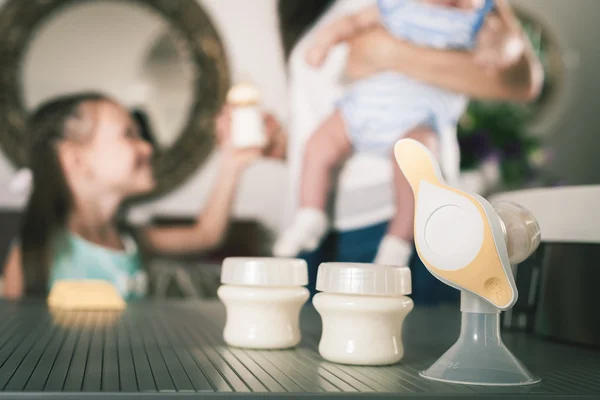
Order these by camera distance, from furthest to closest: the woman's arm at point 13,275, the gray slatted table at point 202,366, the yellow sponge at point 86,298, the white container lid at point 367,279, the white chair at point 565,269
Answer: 1. the woman's arm at point 13,275
2. the yellow sponge at point 86,298
3. the white chair at point 565,269
4. the white container lid at point 367,279
5. the gray slatted table at point 202,366

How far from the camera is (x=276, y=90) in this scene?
6.37ft

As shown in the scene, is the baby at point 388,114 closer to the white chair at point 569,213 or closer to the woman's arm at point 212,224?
the woman's arm at point 212,224

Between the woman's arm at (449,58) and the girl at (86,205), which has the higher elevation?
the woman's arm at (449,58)

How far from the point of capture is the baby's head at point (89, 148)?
72.2 inches

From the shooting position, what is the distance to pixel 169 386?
0.54 m

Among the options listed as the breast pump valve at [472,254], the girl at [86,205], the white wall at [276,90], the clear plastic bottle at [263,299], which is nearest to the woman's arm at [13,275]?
the girl at [86,205]

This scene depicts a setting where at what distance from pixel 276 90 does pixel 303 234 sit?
420mm

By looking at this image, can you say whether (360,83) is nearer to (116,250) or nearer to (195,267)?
(195,267)

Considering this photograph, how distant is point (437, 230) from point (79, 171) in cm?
145

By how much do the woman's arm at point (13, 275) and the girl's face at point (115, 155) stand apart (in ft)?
0.89

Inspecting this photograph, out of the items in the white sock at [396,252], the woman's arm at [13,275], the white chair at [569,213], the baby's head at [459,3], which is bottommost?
the woman's arm at [13,275]

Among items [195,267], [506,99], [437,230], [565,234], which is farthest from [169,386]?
[506,99]

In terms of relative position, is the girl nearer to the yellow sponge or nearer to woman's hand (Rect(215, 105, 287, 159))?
woman's hand (Rect(215, 105, 287, 159))

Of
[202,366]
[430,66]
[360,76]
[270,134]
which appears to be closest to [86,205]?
[270,134]
